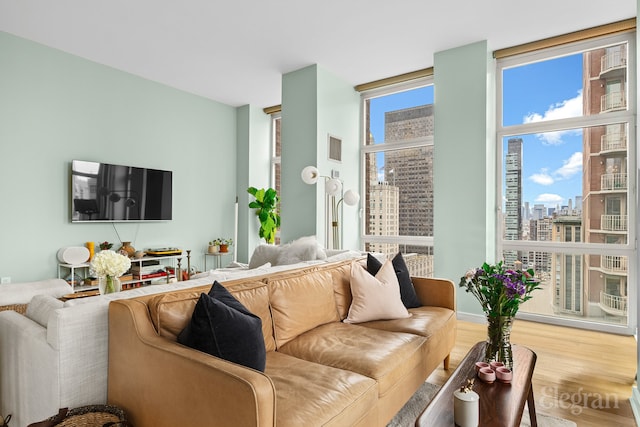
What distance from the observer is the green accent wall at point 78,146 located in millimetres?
3805

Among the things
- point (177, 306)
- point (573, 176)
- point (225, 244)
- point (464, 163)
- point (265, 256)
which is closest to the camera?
point (177, 306)

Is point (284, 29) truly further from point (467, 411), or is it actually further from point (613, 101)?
point (467, 411)

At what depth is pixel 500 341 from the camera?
5.81 feet

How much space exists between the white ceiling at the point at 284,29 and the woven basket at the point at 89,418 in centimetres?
318

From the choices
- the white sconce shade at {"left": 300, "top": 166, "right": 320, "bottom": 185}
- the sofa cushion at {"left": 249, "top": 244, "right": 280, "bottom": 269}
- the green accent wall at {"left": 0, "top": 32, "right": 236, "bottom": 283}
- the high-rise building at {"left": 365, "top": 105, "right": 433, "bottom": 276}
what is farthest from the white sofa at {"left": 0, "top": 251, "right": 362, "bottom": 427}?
the high-rise building at {"left": 365, "top": 105, "right": 433, "bottom": 276}

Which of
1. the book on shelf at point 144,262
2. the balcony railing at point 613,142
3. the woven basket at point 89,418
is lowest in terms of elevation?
the woven basket at point 89,418

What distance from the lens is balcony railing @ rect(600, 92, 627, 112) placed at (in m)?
3.65

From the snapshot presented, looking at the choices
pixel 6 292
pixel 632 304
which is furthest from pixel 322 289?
pixel 632 304

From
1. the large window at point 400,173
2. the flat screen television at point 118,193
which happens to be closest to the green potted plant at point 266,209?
the flat screen television at point 118,193

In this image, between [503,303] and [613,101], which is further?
[613,101]

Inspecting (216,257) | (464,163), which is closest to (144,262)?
(216,257)

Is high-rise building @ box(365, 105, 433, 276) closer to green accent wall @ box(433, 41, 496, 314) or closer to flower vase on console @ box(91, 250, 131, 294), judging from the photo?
green accent wall @ box(433, 41, 496, 314)

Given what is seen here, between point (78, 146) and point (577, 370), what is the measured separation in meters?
5.28

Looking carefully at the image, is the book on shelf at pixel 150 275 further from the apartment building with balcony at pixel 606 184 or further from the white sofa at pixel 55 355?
the apartment building with balcony at pixel 606 184
